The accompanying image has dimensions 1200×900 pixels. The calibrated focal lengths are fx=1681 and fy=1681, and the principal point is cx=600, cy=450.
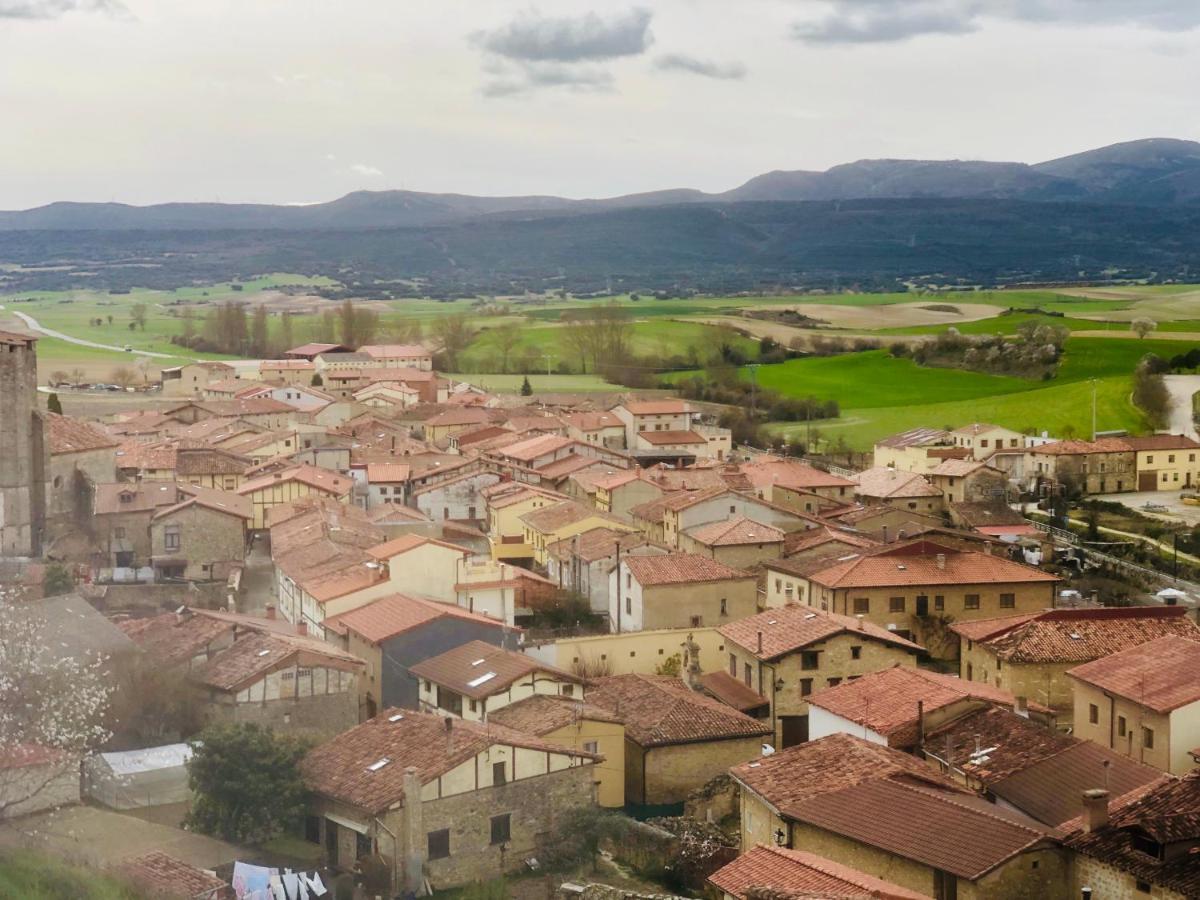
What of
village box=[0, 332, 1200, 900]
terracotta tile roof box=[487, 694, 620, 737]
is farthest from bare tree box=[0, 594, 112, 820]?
terracotta tile roof box=[487, 694, 620, 737]

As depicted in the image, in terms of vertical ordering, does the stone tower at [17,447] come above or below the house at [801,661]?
above

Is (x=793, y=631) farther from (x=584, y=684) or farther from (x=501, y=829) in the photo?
(x=501, y=829)

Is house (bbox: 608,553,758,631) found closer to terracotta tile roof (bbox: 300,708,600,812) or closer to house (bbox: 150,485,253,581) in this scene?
house (bbox: 150,485,253,581)

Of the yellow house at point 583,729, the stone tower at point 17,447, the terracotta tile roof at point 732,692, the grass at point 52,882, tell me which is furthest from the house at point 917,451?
the grass at point 52,882

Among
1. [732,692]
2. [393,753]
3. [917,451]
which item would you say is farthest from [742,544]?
[917,451]

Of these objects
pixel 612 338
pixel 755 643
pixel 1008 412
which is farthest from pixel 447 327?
pixel 755 643

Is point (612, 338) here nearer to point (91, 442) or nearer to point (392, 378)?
point (392, 378)

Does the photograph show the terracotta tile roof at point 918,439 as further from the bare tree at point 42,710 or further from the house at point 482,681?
the bare tree at point 42,710
